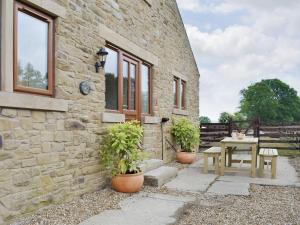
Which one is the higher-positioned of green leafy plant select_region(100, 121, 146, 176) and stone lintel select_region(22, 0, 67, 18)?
stone lintel select_region(22, 0, 67, 18)

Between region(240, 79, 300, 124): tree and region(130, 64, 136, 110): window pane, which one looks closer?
region(130, 64, 136, 110): window pane

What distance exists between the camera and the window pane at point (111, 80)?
663cm

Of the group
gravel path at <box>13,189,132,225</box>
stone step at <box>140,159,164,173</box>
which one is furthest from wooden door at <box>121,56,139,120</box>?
gravel path at <box>13,189,132,225</box>

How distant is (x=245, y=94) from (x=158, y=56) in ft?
125

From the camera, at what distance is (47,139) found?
15.2ft

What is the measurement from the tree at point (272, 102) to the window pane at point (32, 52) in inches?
Result: 1509

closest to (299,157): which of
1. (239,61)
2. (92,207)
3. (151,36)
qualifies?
(151,36)

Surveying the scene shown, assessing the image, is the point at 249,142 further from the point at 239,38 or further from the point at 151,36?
the point at 239,38

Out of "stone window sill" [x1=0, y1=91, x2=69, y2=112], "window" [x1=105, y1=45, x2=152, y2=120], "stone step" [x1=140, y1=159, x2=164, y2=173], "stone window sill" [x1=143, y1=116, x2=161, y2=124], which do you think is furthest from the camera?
"stone window sill" [x1=143, y1=116, x2=161, y2=124]

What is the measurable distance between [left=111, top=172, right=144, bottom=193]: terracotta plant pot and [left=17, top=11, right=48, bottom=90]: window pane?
2125 mm

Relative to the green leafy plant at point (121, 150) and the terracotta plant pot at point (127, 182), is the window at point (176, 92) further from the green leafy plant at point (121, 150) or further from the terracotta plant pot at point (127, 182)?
the terracotta plant pot at point (127, 182)

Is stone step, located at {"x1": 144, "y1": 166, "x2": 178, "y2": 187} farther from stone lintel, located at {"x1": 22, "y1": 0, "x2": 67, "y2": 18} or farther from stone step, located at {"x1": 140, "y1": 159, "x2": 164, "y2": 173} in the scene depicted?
stone lintel, located at {"x1": 22, "y1": 0, "x2": 67, "y2": 18}

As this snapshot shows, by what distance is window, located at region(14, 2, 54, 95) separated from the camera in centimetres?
432

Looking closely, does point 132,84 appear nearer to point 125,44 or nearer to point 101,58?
point 125,44
